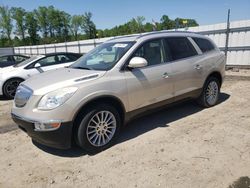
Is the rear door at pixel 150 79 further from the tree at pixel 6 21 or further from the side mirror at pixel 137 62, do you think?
the tree at pixel 6 21

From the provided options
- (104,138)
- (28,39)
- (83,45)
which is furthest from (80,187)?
(28,39)

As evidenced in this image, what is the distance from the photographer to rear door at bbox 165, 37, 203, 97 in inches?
179

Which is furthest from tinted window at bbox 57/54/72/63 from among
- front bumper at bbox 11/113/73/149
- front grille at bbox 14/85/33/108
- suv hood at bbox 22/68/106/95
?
front bumper at bbox 11/113/73/149

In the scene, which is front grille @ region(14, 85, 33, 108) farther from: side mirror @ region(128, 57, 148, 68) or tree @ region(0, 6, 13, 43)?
tree @ region(0, 6, 13, 43)

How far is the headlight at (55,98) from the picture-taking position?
10.7 feet

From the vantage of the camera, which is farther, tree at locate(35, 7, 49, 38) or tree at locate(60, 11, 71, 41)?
tree at locate(60, 11, 71, 41)

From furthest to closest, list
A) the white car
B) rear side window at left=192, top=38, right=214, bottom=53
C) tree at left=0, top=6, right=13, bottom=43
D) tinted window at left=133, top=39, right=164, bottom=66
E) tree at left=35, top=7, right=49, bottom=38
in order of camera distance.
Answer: tree at left=35, top=7, right=49, bottom=38 < tree at left=0, top=6, right=13, bottom=43 < the white car < rear side window at left=192, top=38, right=214, bottom=53 < tinted window at left=133, top=39, right=164, bottom=66

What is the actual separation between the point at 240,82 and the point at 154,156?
581 centimetres

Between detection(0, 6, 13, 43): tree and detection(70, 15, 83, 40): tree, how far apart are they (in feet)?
62.1

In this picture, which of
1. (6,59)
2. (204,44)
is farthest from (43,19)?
(204,44)

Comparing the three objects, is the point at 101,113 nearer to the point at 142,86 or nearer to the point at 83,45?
the point at 142,86

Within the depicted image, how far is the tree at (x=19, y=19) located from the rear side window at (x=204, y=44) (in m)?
69.9

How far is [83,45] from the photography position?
20266 mm

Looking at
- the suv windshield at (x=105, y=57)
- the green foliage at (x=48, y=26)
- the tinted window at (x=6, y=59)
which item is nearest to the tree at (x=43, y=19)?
the green foliage at (x=48, y=26)
